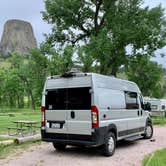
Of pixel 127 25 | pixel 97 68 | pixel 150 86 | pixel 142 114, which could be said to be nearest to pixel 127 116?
pixel 142 114

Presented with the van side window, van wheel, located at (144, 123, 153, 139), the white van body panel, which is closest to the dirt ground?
the white van body panel

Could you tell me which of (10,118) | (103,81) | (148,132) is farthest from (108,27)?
(103,81)

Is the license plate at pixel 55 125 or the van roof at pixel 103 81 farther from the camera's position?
the license plate at pixel 55 125

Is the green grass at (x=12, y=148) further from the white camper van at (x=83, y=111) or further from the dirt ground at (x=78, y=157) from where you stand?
the white camper van at (x=83, y=111)

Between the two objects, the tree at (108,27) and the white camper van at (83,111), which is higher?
the tree at (108,27)

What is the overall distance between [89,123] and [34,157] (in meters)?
2.04

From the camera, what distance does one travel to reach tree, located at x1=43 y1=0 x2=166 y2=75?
28016 millimetres

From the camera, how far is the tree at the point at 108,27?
2802 centimetres

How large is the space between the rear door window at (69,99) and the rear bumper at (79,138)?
86cm

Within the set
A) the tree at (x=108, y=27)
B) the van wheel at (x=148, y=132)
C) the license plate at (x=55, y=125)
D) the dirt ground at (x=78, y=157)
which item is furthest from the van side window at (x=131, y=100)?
the tree at (x=108, y=27)

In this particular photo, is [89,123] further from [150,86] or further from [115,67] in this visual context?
[150,86]

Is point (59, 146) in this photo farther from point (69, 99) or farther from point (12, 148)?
point (69, 99)

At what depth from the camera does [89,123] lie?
10.5 meters

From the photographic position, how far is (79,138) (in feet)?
35.1
